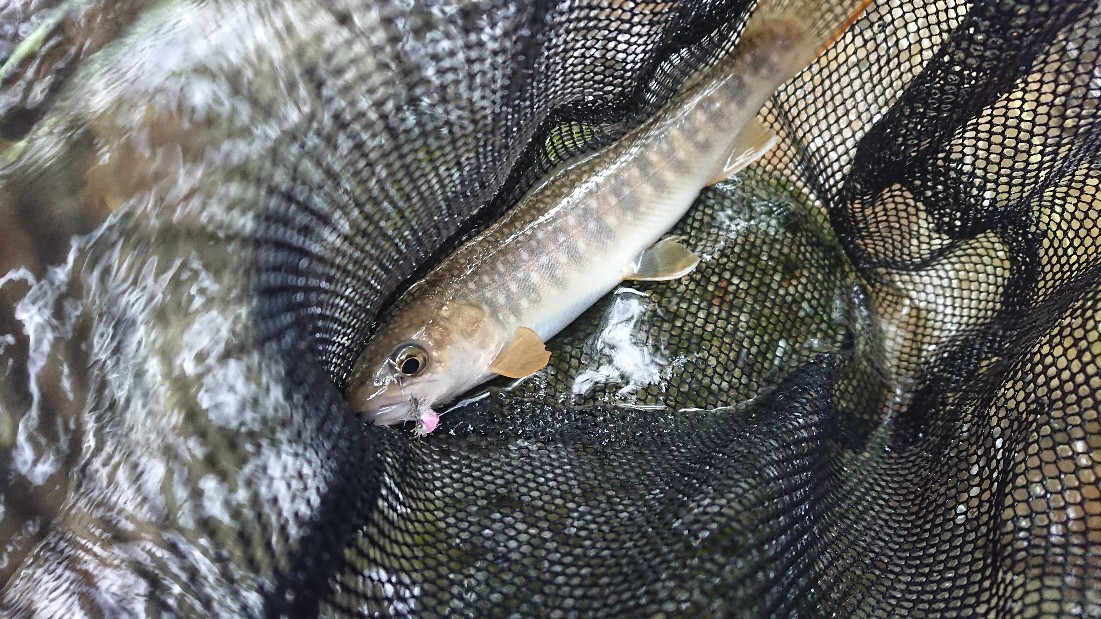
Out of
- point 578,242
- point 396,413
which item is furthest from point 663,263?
point 396,413

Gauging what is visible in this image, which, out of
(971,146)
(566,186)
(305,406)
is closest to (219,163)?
(305,406)

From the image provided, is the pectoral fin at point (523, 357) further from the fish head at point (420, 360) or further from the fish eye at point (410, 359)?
the fish eye at point (410, 359)

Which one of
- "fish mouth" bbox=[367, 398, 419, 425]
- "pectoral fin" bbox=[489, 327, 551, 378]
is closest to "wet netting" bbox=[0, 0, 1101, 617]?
"fish mouth" bbox=[367, 398, 419, 425]

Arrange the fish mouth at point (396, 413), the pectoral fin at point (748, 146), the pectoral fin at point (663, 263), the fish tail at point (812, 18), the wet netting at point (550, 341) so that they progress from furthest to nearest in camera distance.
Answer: the pectoral fin at point (748, 146) < the pectoral fin at point (663, 263) < the fish tail at point (812, 18) < the fish mouth at point (396, 413) < the wet netting at point (550, 341)

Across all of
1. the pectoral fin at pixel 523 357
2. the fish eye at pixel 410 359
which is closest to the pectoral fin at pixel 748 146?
the pectoral fin at pixel 523 357

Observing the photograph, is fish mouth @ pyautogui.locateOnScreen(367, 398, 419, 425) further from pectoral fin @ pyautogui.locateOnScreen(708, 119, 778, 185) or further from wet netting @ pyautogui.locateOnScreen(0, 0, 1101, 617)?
pectoral fin @ pyautogui.locateOnScreen(708, 119, 778, 185)

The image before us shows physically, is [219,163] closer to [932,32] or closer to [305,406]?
[305,406]
